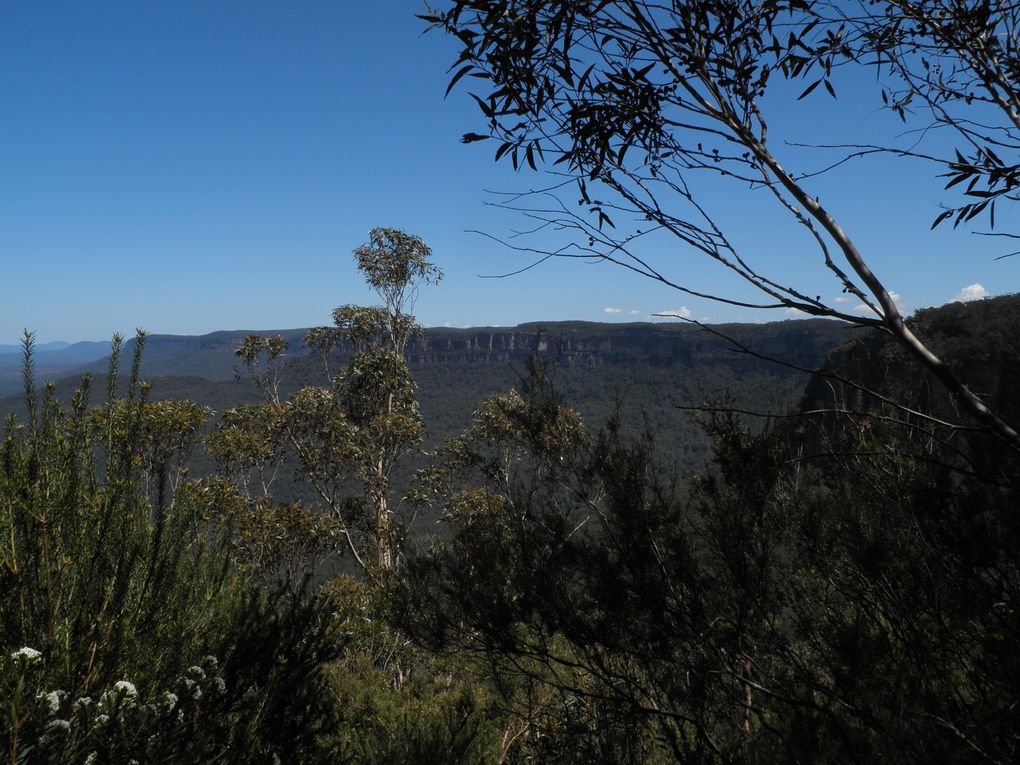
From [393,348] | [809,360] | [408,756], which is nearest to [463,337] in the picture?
[809,360]

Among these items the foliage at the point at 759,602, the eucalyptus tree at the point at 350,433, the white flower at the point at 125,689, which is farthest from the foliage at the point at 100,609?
the eucalyptus tree at the point at 350,433

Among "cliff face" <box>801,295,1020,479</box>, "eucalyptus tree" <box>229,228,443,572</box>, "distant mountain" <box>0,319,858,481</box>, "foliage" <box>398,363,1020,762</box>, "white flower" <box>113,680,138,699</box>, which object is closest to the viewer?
"white flower" <box>113,680,138,699</box>

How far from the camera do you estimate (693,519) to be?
13.7 feet

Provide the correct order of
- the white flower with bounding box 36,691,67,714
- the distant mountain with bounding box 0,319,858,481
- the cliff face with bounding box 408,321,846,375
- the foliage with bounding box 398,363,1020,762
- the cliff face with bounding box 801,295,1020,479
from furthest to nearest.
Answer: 1. the cliff face with bounding box 408,321,846,375
2. the distant mountain with bounding box 0,319,858,481
3. the cliff face with bounding box 801,295,1020,479
4. the foliage with bounding box 398,363,1020,762
5. the white flower with bounding box 36,691,67,714

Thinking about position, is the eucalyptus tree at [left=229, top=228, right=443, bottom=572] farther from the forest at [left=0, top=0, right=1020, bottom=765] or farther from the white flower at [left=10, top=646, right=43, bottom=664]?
the white flower at [left=10, top=646, right=43, bottom=664]

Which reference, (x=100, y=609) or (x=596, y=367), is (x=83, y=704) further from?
(x=596, y=367)

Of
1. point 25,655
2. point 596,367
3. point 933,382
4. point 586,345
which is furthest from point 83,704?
point 586,345

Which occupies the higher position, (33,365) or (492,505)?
(33,365)

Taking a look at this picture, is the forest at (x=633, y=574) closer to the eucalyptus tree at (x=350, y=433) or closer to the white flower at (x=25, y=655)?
the white flower at (x=25, y=655)

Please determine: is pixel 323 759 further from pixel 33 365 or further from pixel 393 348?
pixel 393 348

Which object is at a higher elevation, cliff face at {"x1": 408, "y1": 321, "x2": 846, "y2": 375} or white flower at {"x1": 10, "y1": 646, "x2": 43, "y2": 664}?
cliff face at {"x1": 408, "y1": 321, "x2": 846, "y2": 375}

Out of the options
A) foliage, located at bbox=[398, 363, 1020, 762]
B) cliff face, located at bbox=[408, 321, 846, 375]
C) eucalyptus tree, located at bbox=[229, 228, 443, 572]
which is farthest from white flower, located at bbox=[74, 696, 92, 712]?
cliff face, located at bbox=[408, 321, 846, 375]

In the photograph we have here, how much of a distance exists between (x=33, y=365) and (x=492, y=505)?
875 cm

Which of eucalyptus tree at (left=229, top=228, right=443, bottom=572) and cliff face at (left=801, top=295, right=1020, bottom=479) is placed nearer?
cliff face at (left=801, top=295, right=1020, bottom=479)
